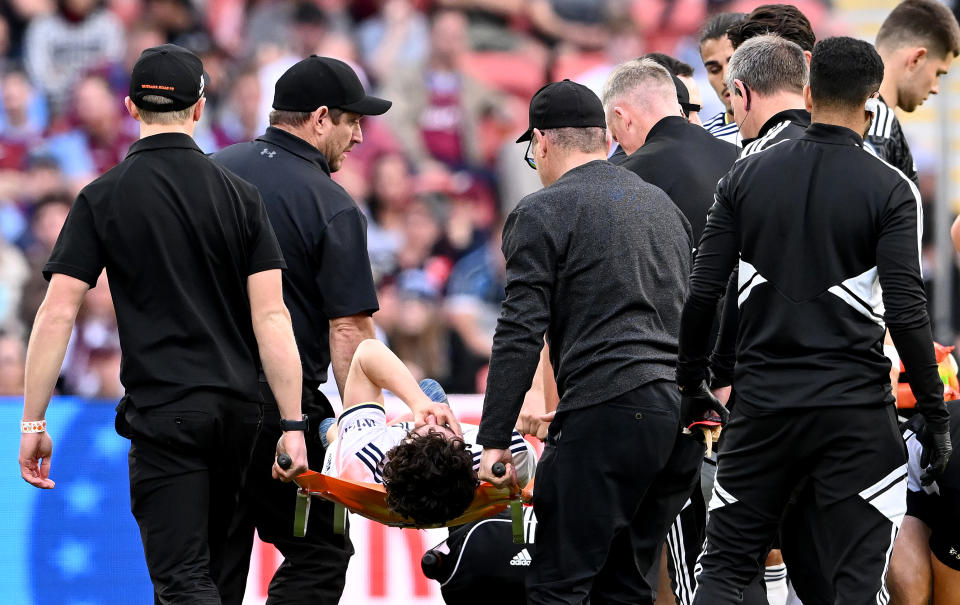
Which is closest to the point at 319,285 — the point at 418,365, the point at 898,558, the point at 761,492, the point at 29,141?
the point at 761,492

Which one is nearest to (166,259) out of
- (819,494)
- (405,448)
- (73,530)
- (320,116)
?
(405,448)

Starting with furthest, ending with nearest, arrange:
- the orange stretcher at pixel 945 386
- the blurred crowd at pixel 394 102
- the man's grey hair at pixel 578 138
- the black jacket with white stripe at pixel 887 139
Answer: the blurred crowd at pixel 394 102 < the orange stretcher at pixel 945 386 < the black jacket with white stripe at pixel 887 139 < the man's grey hair at pixel 578 138

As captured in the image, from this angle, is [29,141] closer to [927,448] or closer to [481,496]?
[481,496]

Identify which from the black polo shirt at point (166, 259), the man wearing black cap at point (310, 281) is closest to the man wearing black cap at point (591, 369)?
the man wearing black cap at point (310, 281)

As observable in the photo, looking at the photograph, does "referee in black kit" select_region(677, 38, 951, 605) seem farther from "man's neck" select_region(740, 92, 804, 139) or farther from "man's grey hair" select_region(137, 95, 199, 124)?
"man's grey hair" select_region(137, 95, 199, 124)

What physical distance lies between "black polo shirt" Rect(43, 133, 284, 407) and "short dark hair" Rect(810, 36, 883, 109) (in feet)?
6.50

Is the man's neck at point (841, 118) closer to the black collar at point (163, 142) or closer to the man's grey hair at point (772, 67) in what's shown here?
the man's grey hair at point (772, 67)

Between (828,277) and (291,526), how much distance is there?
88.0 inches

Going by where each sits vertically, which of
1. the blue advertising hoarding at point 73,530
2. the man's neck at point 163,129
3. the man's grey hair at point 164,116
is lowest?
the blue advertising hoarding at point 73,530

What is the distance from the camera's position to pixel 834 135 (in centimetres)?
434

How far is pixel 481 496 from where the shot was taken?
472 cm

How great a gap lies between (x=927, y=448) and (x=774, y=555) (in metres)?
1.28

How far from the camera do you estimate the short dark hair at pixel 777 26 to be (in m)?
5.81

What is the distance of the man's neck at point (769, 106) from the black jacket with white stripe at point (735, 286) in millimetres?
29
